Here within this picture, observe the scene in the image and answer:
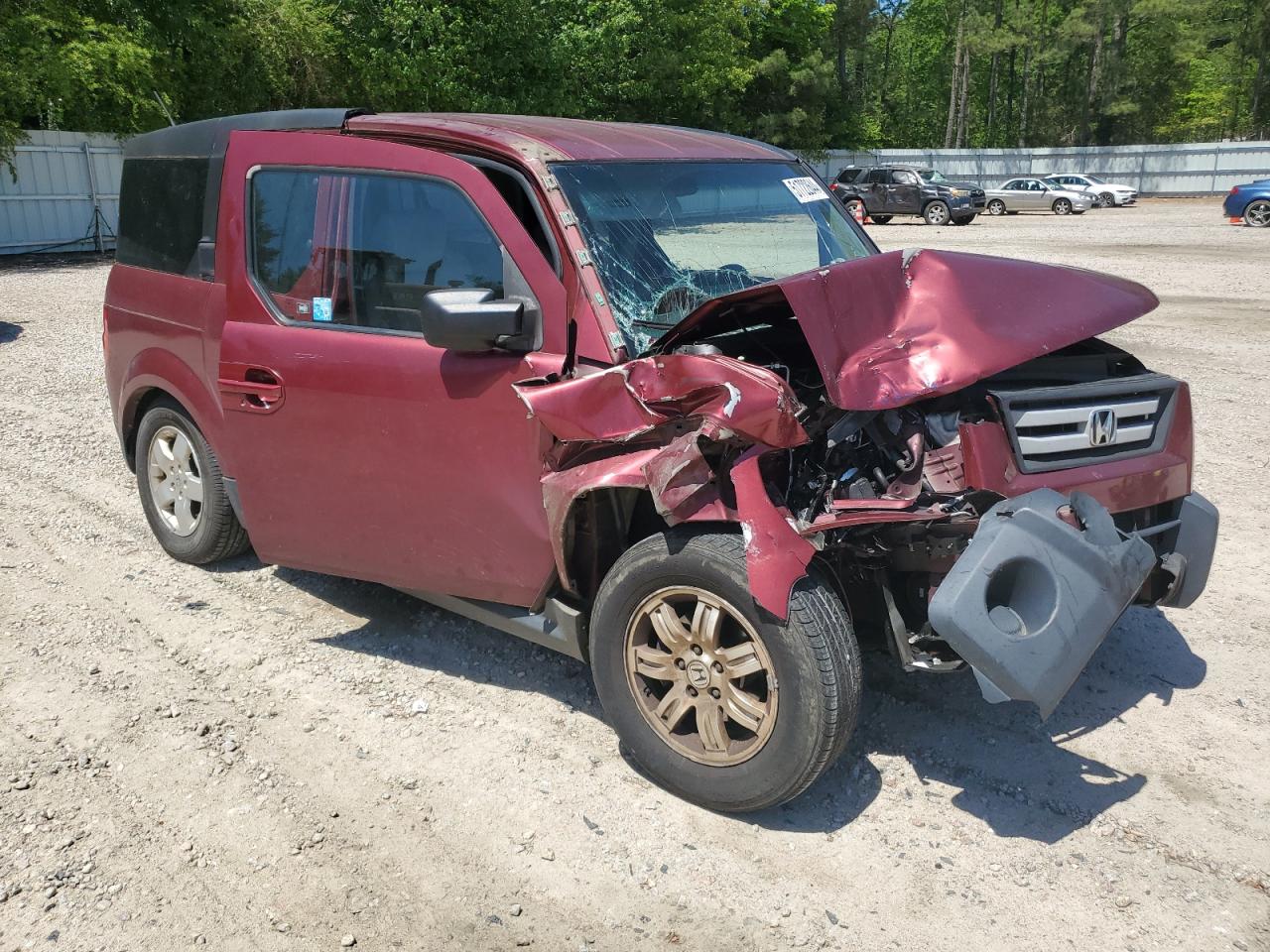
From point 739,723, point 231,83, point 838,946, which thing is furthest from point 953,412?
point 231,83

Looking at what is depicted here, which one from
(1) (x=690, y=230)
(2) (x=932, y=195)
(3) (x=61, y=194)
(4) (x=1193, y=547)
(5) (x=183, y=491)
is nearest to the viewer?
(4) (x=1193, y=547)

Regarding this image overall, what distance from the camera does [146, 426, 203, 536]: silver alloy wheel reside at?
511 centimetres

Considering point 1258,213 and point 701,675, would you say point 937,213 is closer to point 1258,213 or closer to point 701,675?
point 1258,213

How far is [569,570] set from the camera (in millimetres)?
3660

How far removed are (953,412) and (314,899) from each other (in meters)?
2.29

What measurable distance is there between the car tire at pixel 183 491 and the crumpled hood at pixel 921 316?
2587 mm

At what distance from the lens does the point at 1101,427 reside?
11.0ft

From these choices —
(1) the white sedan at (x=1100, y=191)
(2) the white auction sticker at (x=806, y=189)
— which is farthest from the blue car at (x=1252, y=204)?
(2) the white auction sticker at (x=806, y=189)

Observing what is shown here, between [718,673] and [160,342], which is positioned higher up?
[160,342]

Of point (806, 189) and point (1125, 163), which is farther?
point (1125, 163)

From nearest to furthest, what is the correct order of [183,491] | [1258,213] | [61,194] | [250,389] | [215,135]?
[250,389]
[215,135]
[183,491]
[61,194]
[1258,213]

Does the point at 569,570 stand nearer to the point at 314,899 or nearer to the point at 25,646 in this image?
the point at 314,899

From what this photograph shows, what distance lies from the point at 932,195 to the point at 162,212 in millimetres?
31443

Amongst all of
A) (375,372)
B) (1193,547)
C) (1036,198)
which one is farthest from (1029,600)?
(1036,198)
